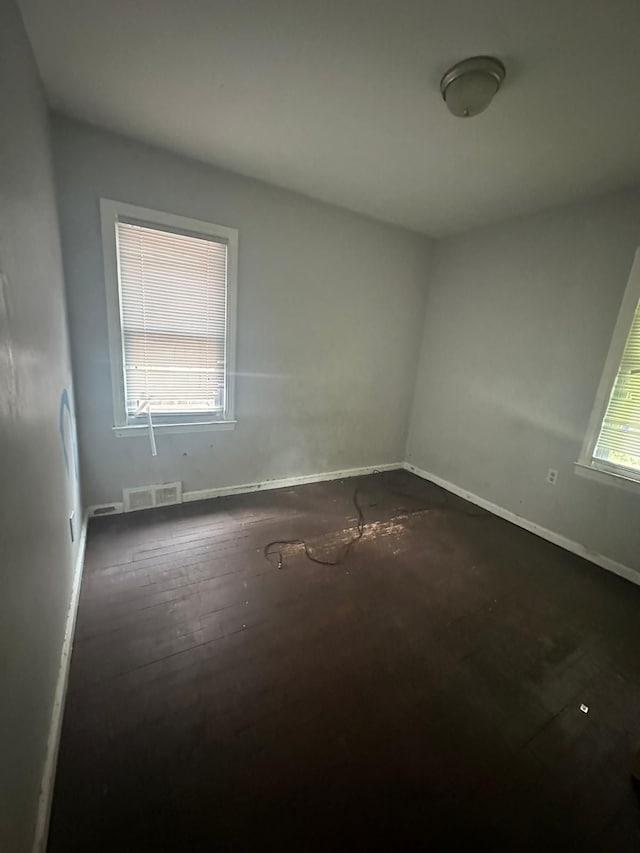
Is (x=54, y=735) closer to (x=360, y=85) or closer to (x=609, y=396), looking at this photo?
(x=360, y=85)

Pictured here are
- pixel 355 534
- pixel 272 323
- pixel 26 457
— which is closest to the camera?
pixel 26 457

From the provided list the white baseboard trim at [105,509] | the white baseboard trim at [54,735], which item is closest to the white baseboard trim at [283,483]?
the white baseboard trim at [105,509]

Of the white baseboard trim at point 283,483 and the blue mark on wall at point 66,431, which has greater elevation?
the blue mark on wall at point 66,431

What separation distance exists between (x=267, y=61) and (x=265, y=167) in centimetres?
94

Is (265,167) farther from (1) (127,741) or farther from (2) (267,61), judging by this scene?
(1) (127,741)

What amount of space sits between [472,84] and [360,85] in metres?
0.49

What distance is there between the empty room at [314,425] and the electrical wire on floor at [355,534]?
38 mm

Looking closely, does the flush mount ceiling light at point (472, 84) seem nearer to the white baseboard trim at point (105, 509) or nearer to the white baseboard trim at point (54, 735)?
the white baseboard trim at point (54, 735)

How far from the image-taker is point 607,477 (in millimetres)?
2369

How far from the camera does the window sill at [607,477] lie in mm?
2248

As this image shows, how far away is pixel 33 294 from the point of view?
4.12 ft

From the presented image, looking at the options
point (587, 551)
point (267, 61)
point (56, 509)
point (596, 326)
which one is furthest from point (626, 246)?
point (56, 509)

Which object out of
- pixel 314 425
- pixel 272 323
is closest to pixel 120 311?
pixel 272 323

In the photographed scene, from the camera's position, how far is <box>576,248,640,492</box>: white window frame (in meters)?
2.22
